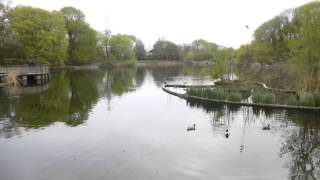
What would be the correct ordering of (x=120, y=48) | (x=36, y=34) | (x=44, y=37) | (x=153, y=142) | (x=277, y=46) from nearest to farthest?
(x=153, y=142)
(x=36, y=34)
(x=44, y=37)
(x=277, y=46)
(x=120, y=48)

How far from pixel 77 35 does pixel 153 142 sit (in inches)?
2756

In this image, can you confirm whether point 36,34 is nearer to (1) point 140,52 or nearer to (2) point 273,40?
(2) point 273,40

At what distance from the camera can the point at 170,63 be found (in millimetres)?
129375

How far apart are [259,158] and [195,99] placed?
1640 cm

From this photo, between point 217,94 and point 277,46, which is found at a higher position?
point 277,46

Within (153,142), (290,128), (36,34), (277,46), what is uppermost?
(36,34)

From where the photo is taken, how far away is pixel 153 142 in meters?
18.6

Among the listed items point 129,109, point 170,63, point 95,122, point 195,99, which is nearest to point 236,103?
point 195,99

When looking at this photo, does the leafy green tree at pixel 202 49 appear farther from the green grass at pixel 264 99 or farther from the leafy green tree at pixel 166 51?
the green grass at pixel 264 99

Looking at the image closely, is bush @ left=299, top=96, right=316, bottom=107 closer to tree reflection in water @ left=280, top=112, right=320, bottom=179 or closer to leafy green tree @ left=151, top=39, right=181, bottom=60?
tree reflection in water @ left=280, top=112, right=320, bottom=179

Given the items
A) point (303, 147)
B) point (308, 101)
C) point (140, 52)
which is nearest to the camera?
point (303, 147)

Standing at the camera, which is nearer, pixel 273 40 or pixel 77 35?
pixel 273 40

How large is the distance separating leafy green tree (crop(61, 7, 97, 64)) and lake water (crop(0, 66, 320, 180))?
54746mm

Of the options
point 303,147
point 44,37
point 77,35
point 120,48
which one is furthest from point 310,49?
point 120,48
